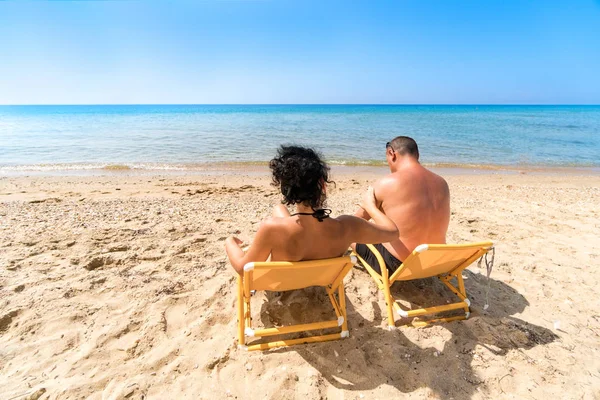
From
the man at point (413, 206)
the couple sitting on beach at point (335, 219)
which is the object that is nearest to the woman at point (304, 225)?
the couple sitting on beach at point (335, 219)

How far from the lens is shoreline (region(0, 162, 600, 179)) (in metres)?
11.0

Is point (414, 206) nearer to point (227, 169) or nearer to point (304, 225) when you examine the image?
point (304, 225)

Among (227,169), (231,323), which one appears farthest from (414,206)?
(227,169)

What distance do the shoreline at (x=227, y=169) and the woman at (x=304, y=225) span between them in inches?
354

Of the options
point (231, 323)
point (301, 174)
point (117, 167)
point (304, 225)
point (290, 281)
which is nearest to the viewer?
point (301, 174)

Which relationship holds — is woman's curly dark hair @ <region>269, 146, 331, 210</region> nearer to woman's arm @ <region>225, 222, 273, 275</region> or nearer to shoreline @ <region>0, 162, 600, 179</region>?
woman's arm @ <region>225, 222, 273, 275</region>

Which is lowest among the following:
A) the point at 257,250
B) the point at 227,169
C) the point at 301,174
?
the point at 227,169

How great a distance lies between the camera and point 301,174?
1928 mm

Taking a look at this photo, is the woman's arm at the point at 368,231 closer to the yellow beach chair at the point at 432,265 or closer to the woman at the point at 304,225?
the woman at the point at 304,225

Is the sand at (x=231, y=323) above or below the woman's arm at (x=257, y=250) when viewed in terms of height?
below

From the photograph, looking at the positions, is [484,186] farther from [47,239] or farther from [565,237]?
[47,239]

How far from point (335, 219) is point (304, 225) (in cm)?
22

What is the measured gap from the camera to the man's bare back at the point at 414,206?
2732mm

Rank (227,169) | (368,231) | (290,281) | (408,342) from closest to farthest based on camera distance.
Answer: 1. (368,231)
2. (290,281)
3. (408,342)
4. (227,169)
